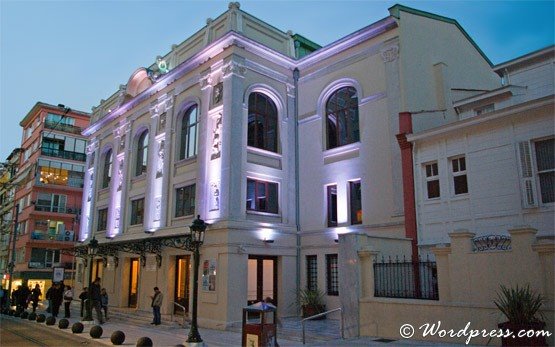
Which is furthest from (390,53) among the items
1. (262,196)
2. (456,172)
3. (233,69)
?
(262,196)

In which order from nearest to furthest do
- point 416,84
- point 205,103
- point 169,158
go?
point 416,84
point 205,103
point 169,158

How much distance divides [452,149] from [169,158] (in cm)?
1360

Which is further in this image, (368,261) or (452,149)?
(452,149)

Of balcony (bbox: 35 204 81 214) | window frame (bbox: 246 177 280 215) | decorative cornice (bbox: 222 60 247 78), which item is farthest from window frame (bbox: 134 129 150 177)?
Result: balcony (bbox: 35 204 81 214)

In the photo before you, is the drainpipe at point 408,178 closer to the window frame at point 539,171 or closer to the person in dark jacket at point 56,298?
the window frame at point 539,171

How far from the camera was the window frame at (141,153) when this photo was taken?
84.2 ft

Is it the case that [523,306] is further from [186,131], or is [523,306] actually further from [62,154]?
[62,154]

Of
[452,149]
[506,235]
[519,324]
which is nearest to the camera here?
[519,324]

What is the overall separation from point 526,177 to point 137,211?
19370mm

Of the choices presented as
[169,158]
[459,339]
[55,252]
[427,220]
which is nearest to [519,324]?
[459,339]

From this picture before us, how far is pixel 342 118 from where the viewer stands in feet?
65.4

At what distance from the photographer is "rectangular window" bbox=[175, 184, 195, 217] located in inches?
812

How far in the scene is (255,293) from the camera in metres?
18.5

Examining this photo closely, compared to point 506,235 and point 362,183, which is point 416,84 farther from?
point 506,235
